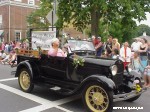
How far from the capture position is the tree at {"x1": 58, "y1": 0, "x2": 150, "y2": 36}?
20.8 metres

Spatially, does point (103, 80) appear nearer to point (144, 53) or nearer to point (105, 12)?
point (144, 53)

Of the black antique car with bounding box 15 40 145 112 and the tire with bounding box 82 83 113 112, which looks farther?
the black antique car with bounding box 15 40 145 112

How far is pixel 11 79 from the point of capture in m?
10.2

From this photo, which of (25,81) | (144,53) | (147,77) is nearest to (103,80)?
(25,81)

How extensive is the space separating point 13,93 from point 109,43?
6732 mm

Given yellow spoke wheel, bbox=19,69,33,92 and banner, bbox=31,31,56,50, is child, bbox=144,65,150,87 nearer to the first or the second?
banner, bbox=31,31,56,50

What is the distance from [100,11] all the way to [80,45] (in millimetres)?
14735

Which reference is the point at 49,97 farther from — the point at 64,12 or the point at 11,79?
the point at 64,12

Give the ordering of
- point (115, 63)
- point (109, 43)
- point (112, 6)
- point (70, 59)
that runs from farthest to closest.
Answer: point (112, 6) < point (109, 43) < point (70, 59) < point (115, 63)

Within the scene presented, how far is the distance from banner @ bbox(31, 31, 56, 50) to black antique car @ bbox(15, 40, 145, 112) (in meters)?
0.58

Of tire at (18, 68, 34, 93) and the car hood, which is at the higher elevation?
the car hood

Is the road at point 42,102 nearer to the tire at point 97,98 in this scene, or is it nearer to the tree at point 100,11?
the tire at point 97,98

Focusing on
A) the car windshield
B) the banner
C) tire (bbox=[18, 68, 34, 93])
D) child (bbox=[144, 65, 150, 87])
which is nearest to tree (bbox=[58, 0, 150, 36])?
child (bbox=[144, 65, 150, 87])

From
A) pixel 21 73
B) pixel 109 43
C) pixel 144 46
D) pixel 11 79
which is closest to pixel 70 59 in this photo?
pixel 21 73
